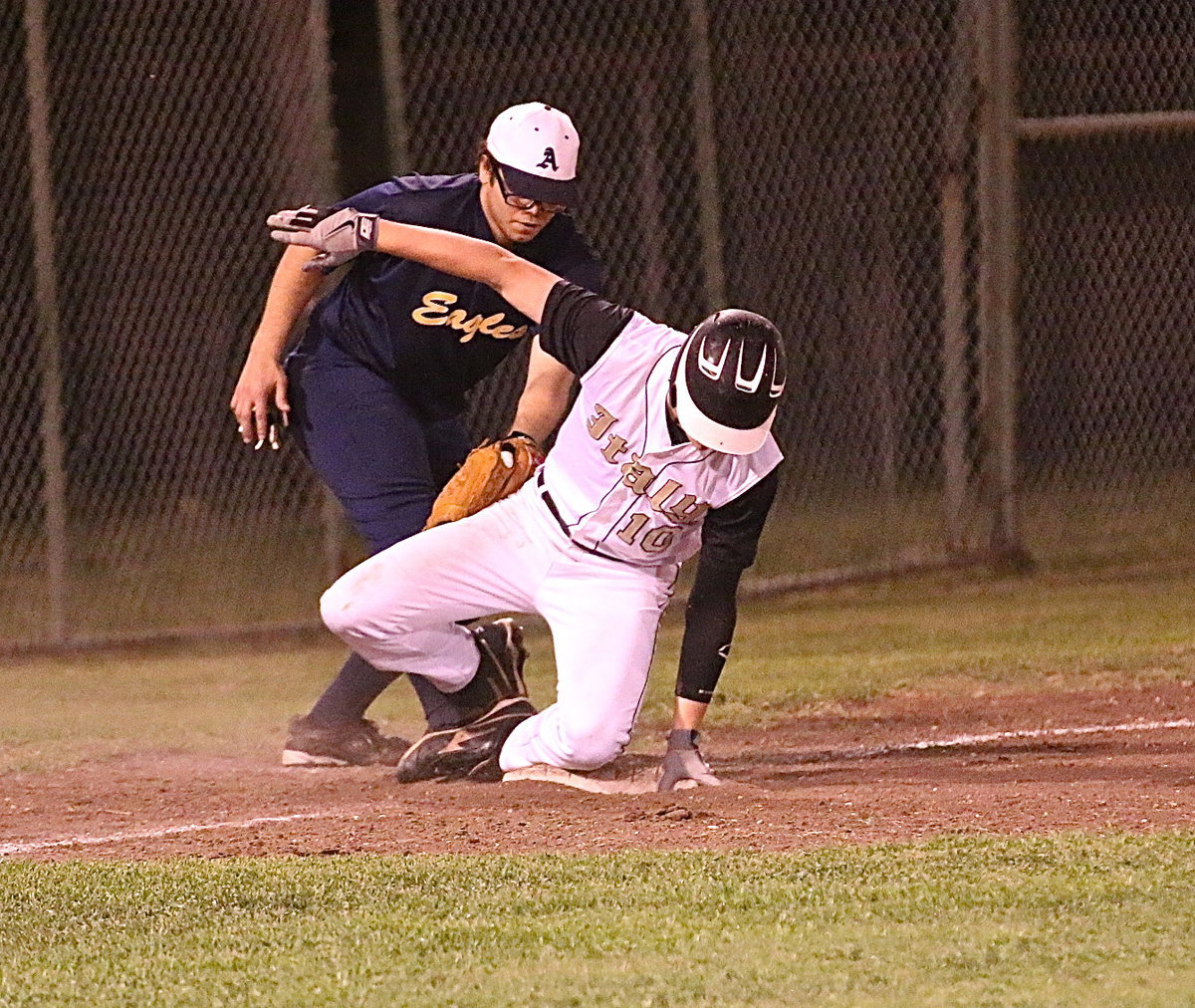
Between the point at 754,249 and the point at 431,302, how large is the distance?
476 centimetres

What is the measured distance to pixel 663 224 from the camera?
11266mm

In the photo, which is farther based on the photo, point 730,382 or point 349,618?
point 349,618

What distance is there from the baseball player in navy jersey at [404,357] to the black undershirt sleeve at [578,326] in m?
0.41

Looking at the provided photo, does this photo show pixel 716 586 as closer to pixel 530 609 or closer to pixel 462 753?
pixel 530 609

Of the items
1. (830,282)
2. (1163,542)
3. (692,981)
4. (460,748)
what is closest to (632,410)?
(460,748)

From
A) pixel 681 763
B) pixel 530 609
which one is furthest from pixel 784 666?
pixel 681 763

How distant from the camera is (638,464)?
5.12 meters

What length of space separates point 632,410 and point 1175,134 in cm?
622

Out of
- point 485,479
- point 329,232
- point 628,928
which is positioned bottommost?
point 628,928

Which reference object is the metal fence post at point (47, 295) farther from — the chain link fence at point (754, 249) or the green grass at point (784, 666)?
the green grass at point (784, 666)

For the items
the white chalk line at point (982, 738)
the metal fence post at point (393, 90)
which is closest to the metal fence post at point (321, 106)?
the metal fence post at point (393, 90)

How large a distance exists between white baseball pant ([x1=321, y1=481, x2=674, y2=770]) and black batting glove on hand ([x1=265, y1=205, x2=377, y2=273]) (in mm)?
803

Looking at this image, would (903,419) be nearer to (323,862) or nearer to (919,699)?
(919,699)

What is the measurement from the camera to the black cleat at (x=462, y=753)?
18.5 ft
